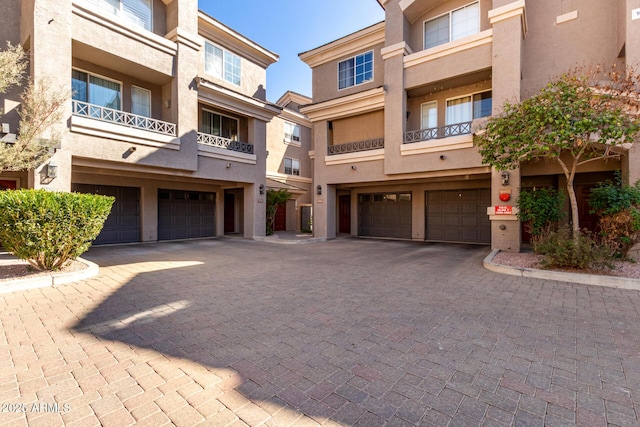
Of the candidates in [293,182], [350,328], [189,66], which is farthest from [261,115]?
[350,328]

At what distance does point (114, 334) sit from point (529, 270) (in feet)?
29.1

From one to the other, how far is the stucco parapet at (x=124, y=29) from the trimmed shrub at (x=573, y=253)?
48.8 feet

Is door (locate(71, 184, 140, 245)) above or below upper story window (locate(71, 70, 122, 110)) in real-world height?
below

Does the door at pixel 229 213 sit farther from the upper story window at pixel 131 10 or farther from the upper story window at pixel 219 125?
the upper story window at pixel 131 10

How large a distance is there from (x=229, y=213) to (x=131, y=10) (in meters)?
11.1

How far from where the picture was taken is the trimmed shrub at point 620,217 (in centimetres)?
788

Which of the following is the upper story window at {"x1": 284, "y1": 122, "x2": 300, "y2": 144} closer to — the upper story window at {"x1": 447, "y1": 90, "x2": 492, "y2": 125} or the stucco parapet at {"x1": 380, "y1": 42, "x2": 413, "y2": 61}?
the stucco parapet at {"x1": 380, "y1": 42, "x2": 413, "y2": 61}

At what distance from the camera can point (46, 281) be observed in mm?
6457

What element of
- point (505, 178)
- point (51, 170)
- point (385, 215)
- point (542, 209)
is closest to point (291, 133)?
point (385, 215)

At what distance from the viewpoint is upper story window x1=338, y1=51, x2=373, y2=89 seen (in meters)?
15.7

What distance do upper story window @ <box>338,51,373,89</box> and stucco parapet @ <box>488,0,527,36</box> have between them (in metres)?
5.80

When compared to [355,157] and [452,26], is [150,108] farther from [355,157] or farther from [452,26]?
[452,26]

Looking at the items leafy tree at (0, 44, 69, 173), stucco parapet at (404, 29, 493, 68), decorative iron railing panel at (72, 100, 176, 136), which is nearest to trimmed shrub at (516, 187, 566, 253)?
stucco parapet at (404, 29, 493, 68)

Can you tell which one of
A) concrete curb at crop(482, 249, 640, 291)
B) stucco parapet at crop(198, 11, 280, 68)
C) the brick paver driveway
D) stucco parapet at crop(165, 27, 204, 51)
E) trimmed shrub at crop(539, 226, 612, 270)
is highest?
stucco parapet at crop(198, 11, 280, 68)
